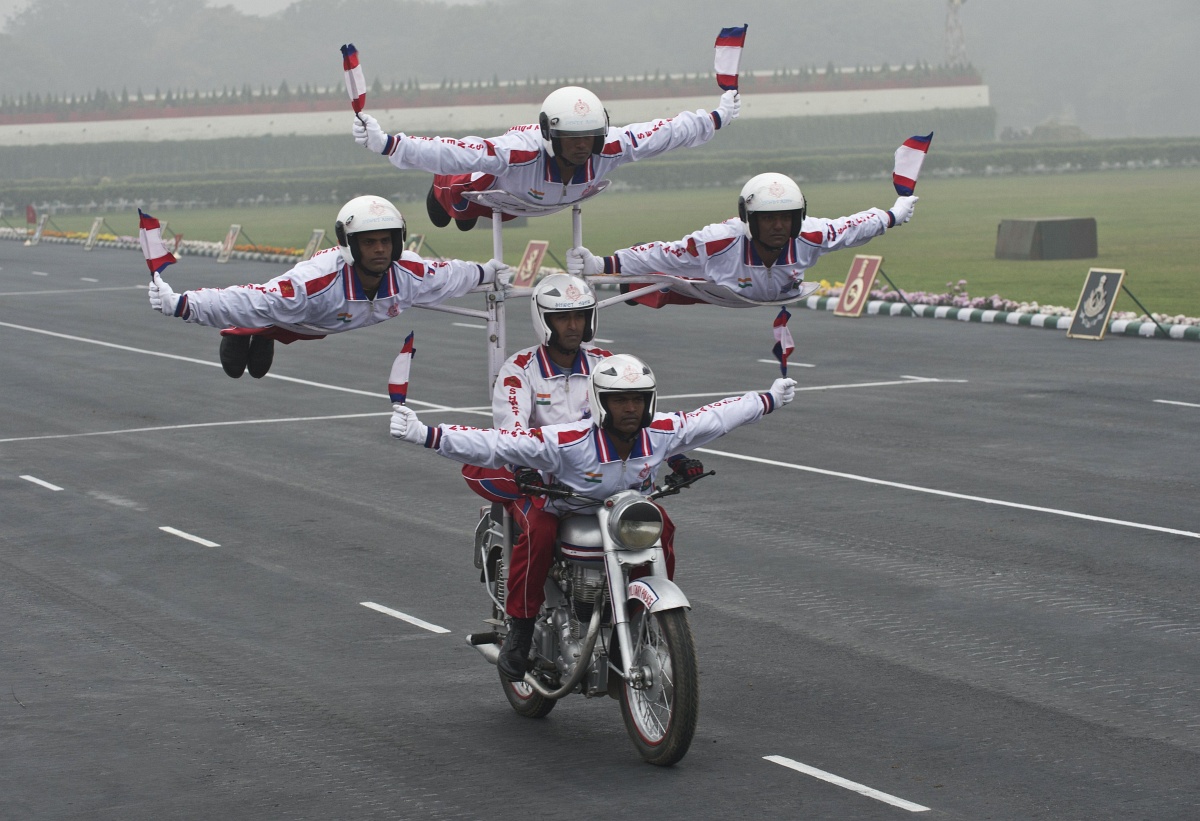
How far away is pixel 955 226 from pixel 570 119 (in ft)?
150

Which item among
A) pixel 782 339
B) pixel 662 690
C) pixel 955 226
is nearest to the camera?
pixel 662 690

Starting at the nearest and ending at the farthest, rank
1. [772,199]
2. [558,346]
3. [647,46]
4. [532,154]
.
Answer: [558,346]
[532,154]
[772,199]
[647,46]

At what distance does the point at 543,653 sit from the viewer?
9383mm

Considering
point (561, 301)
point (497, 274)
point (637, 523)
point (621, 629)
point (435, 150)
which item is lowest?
point (621, 629)

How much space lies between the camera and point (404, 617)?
1197 cm

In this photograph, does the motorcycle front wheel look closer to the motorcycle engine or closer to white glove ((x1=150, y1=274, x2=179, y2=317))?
the motorcycle engine

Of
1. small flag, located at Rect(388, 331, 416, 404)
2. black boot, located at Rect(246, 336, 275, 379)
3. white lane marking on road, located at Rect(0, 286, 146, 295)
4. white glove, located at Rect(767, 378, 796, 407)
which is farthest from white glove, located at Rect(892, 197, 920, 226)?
white lane marking on road, located at Rect(0, 286, 146, 295)

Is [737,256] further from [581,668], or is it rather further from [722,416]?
[581,668]

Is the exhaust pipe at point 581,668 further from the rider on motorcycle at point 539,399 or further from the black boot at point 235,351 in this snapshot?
the black boot at point 235,351

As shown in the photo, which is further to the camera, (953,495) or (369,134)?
(953,495)

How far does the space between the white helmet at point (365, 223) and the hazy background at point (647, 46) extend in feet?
478

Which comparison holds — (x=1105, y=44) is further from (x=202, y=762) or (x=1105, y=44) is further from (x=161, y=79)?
(x=202, y=762)

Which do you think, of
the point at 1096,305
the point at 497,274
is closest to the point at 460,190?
the point at 497,274

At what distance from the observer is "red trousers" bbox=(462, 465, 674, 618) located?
9.09 metres
